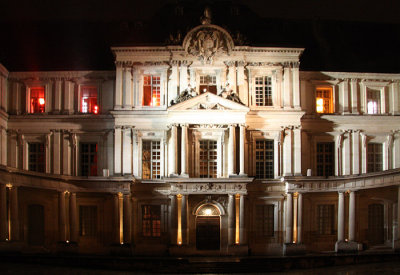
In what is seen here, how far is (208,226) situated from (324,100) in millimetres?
13894

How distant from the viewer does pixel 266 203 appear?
46781 mm

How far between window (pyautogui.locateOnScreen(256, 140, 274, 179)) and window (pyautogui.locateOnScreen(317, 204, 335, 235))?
15.6ft

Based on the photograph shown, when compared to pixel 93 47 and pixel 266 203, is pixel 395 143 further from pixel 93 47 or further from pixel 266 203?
pixel 93 47

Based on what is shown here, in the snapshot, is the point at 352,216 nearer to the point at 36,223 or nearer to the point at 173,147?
the point at 173,147

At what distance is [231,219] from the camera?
4500cm

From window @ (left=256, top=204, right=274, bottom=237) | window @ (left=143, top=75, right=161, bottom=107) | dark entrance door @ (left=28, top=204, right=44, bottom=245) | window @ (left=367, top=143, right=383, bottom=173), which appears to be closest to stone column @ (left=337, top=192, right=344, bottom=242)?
window @ (left=367, top=143, right=383, bottom=173)

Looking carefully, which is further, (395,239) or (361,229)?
(361,229)

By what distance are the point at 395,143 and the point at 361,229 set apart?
24.6 feet

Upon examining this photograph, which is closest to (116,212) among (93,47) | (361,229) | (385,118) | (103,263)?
(103,263)

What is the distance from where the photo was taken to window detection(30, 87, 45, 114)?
48.9 m

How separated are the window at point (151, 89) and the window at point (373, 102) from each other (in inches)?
670

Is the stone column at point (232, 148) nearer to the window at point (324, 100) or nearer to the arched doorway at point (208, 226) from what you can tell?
the arched doorway at point (208, 226)

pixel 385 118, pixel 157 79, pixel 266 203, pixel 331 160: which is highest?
pixel 157 79

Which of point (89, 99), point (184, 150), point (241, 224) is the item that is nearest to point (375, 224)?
point (241, 224)
